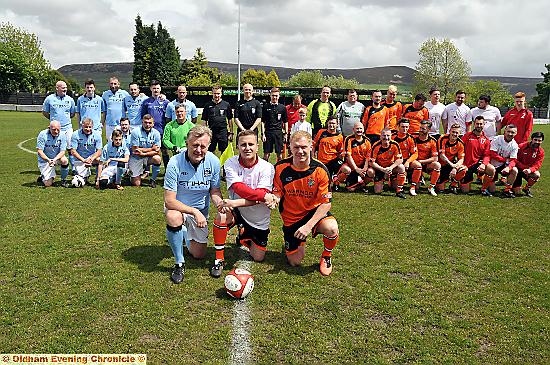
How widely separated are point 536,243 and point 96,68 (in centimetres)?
18891

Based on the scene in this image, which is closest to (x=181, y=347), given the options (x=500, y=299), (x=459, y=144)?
(x=500, y=299)

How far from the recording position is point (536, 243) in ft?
18.1

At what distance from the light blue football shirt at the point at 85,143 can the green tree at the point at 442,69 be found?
54.4 meters

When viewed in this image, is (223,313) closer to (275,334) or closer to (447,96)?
(275,334)

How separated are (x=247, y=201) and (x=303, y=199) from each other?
611 mm

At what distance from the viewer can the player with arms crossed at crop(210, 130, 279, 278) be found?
445 cm

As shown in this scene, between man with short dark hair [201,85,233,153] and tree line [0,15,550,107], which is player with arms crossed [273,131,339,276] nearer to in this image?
man with short dark hair [201,85,233,153]

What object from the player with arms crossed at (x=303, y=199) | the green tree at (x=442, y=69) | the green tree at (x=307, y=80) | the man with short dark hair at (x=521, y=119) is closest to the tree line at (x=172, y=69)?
the green tree at (x=442, y=69)

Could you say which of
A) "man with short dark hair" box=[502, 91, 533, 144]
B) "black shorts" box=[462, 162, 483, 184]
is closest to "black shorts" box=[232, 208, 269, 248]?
"black shorts" box=[462, 162, 483, 184]

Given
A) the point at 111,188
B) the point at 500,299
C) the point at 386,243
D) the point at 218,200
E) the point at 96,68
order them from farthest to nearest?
the point at 96,68 < the point at 111,188 < the point at 386,243 < the point at 218,200 < the point at 500,299

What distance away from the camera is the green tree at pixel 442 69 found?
56000 millimetres

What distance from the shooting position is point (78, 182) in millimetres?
8266

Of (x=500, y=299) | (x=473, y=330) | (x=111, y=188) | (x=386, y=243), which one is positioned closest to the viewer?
(x=473, y=330)

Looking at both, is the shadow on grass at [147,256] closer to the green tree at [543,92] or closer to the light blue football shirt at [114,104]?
the light blue football shirt at [114,104]
